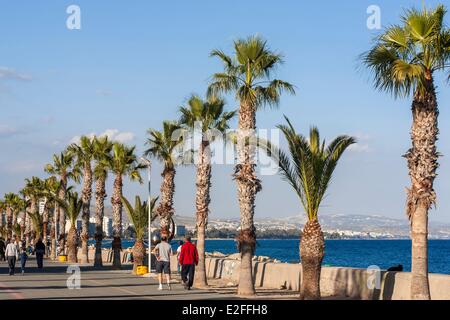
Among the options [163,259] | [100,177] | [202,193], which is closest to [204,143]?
[202,193]

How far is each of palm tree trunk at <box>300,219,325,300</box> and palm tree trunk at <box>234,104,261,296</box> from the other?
3.54 meters

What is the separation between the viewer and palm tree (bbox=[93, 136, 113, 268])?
52.4 metres

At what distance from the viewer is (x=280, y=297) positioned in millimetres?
26000

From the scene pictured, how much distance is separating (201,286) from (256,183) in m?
6.11

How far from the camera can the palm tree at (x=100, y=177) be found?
52.4 m

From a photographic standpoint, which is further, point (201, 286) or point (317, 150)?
point (201, 286)

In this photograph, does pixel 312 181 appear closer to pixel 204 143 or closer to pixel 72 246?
pixel 204 143

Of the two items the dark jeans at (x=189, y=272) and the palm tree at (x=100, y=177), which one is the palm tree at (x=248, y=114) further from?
the palm tree at (x=100, y=177)

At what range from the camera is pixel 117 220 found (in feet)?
164

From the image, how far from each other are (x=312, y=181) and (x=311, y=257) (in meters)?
2.12

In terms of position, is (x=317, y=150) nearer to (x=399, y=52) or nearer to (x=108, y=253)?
(x=399, y=52)

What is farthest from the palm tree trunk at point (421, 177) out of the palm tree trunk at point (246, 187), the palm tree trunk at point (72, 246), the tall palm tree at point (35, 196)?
the tall palm tree at point (35, 196)

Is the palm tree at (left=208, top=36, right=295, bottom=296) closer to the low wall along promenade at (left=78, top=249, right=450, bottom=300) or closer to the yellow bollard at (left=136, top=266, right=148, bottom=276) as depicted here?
the low wall along promenade at (left=78, top=249, right=450, bottom=300)
